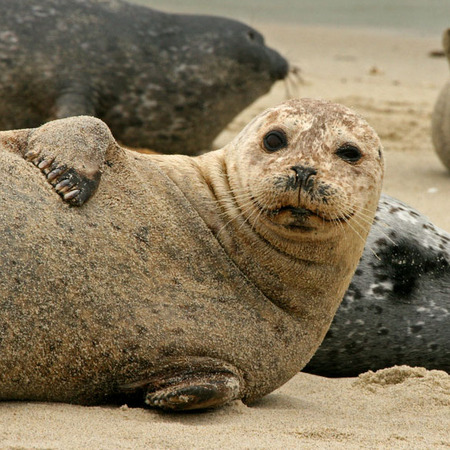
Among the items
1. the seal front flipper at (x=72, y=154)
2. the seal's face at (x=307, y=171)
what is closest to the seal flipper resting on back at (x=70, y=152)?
the seal front flipper at (x=72, y=154)

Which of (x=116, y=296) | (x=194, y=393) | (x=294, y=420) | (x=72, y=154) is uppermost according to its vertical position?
(x=72, y=154)

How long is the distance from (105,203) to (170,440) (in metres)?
0.96

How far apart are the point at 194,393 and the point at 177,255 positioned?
54 centimetres

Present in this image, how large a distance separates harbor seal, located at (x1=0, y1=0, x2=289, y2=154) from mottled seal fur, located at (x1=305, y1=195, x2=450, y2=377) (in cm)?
354

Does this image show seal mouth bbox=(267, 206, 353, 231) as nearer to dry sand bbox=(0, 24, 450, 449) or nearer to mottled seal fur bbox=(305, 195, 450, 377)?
dry sand bbox=(0, 24, 450, 449)

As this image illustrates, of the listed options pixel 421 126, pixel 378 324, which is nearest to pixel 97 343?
pixel 378 324

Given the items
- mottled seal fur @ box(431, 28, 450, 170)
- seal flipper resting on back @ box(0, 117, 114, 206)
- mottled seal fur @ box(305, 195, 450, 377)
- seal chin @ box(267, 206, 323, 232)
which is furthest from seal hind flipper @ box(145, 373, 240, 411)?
mottled seal fur @ box(431, 28, 450, 170)

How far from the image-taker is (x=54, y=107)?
777 centimetres

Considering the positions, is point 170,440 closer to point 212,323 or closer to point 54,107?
point 212,323

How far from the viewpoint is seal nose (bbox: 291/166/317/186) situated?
3395 millimetres

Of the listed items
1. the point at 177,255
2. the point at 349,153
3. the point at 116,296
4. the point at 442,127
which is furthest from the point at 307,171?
the point at 442,127

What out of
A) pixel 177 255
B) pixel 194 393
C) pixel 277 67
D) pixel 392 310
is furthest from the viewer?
pixel 277 67

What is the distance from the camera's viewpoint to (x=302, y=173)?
11.2ft

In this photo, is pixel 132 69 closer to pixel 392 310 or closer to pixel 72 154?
pixel 392 310
